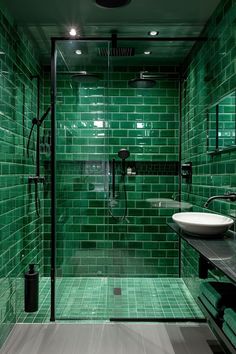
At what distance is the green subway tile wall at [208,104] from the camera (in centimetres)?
227

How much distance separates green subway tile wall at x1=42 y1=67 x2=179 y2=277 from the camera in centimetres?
342

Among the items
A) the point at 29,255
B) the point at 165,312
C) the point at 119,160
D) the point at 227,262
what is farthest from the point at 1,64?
the point at 165,312

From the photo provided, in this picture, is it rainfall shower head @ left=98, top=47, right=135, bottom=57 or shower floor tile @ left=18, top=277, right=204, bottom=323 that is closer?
shower floor tile @ left=18, top=277, right=204, bottom=323

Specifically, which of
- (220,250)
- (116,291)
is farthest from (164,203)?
(220,250)

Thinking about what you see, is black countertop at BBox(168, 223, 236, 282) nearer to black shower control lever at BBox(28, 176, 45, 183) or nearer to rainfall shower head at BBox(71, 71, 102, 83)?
black shower control lever at BBox(28, 176, 45, 183)

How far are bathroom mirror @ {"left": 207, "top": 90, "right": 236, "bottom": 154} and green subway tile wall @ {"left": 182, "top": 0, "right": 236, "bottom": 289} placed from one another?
0.04 meters

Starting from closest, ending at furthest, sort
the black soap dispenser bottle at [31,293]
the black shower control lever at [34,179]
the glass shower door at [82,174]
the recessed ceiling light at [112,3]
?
the recessed ceiling light at [112,3]
the black soap dispenser bottle at [31,293]
the glass shower door at [82,174]
the black shower control lever at [34,179]

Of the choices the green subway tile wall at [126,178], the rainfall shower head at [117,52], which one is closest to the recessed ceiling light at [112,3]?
the rainfall shower head at [117,52]

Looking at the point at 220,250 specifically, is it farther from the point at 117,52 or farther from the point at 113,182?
the point at 117,52

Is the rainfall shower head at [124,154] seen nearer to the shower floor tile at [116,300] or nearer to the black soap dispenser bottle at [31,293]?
the shower floor tile at [116,300]

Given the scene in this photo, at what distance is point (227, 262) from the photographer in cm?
145

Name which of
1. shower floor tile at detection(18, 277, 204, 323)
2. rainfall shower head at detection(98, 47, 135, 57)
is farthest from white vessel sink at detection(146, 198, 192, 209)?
rainfall shower head at detection(98, 47, 135, 57)

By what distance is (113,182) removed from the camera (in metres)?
3.52

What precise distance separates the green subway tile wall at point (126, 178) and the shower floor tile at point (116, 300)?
19 centimetres
